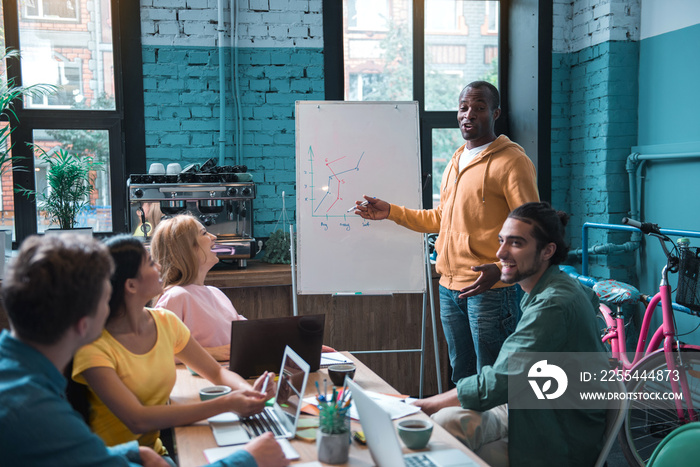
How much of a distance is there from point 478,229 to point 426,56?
2.09m

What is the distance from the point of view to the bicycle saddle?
3.20 meters

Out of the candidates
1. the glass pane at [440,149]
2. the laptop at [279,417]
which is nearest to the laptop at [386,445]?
the laptop at [279,417]

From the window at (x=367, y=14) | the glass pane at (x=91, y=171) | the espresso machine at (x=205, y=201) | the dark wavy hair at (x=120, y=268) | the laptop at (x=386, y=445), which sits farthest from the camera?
the window at (x=367, y=14)

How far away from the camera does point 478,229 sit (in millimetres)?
2613

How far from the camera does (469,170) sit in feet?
8.81

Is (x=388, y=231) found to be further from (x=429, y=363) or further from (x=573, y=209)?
(x=573, y=209)

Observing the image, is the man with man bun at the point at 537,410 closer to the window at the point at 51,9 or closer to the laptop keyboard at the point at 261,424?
the laptop keyboard at the point at 261,424

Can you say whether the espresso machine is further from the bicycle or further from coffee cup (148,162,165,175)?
the bicycle

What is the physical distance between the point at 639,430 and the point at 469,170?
170 cm

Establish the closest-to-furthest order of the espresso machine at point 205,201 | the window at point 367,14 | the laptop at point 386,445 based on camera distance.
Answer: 1. the laptop at point 386,445
2. the espresso machine at point 205,201
3. the window at point 367,14

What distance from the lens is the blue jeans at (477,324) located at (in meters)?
2.53

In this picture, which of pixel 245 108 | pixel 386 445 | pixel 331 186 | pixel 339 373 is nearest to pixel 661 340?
pixel 331 186

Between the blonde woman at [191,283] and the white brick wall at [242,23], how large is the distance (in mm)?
2008

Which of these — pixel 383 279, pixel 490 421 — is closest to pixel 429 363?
pixel 383 279
